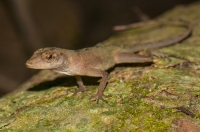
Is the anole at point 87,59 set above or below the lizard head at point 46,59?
below

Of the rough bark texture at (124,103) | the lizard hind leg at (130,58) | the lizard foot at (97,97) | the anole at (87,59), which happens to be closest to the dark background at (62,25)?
the anole at (87,59)

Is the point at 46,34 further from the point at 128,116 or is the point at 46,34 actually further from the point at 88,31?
the point at 128,116

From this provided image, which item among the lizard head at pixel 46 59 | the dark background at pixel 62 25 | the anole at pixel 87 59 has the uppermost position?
the lizard head at pixel 46 59

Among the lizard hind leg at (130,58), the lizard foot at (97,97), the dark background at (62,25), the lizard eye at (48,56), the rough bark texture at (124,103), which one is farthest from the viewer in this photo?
the dark background at (62,25)

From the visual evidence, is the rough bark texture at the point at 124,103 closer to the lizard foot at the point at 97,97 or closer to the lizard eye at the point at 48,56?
the lizard foot at the point at 97,97

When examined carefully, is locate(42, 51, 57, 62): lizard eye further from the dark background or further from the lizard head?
the dark background

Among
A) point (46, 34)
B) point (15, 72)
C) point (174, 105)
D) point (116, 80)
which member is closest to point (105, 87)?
point (116, 80)

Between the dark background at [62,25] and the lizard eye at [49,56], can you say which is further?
the dark background at [62,25]

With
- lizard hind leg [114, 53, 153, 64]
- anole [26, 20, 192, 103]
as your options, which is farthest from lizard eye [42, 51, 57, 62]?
lizard hind leg [114, 53, 153, 64]
